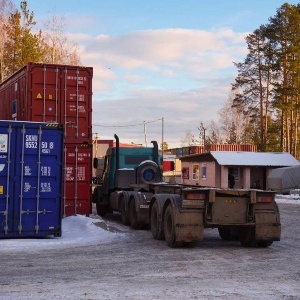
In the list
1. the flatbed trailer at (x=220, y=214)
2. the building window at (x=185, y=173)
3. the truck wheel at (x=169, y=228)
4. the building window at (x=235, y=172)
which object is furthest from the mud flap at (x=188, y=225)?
the building window at (x=185, y=173)

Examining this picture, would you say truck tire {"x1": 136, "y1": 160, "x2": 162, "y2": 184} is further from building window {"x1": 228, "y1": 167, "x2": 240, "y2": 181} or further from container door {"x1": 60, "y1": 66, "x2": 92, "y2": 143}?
building window {"x1": 228, "y1": 167, "x2": 240, "y2": 181}

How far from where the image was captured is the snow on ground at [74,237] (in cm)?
1311

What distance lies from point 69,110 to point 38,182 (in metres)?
4.86

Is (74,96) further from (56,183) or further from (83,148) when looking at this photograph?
(56,183)

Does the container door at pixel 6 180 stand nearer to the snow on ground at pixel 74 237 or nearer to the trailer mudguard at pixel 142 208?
the snow on ground at pixel 74 237

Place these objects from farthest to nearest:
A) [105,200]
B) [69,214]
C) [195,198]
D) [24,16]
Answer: [24,16], [105,200], [69,214], [195,198]

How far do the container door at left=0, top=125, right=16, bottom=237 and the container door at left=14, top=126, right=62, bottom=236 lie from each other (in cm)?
16

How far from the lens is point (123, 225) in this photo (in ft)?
63.3

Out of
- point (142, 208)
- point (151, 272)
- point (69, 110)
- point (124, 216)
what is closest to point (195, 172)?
point (124, 216)

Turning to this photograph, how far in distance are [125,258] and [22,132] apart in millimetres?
4597

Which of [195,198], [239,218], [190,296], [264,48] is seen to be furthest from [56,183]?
[264,48]

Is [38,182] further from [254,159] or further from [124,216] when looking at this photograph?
[254,159]

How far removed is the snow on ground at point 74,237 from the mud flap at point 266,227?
3754mm

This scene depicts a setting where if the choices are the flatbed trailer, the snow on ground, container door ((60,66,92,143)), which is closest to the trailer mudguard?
the snow on ground
